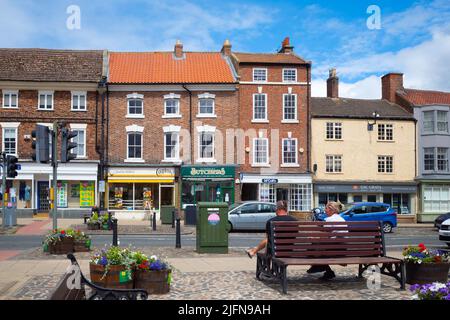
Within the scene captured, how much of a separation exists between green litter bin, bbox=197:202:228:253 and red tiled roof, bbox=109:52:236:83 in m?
21.2

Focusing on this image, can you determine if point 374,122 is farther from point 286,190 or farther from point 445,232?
point 445,232

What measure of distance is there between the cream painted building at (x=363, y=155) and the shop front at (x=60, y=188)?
604 inches

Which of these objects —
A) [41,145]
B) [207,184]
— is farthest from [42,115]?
[41,145]

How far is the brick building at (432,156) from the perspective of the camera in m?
38.0

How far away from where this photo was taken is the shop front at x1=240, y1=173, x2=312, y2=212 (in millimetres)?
35156

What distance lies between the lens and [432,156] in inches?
1516

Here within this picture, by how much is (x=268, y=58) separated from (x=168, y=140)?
916 cm

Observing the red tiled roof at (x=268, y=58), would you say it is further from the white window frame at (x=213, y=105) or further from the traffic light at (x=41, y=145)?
the traffic light at (x=41, y=145)

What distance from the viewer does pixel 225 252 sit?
14453 mm

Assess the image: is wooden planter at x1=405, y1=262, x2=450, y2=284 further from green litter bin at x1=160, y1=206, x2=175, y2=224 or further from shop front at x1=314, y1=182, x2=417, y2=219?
shop front at x1=314, y1=182, x2=417, y2=219

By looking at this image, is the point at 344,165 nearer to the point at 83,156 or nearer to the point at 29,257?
the point at 83,156

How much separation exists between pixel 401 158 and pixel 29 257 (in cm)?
3054
